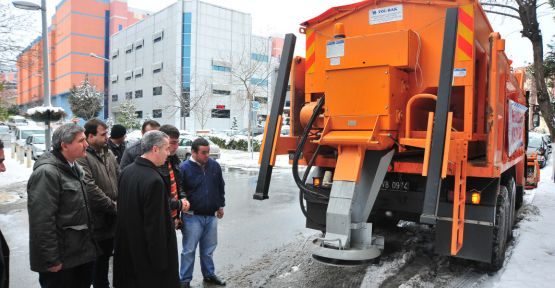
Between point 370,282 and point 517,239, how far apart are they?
3.07 m

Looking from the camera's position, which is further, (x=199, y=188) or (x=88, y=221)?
(x=199, y=188)

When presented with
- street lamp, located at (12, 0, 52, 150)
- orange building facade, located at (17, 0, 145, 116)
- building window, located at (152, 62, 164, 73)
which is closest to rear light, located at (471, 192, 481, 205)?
street lamp, located at (12, 0, 52, 150)

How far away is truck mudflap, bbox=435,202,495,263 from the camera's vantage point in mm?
4484

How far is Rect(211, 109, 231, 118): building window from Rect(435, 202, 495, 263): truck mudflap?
4551 centimetres

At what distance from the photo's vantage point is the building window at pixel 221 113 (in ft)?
162

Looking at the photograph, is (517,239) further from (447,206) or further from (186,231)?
(186,231)

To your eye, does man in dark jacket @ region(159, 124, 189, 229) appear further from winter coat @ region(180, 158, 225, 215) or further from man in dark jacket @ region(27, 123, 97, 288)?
man in dark jacket @ region(27, 123, 97, 288)

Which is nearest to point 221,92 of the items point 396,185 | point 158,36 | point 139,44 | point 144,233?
point 158,36

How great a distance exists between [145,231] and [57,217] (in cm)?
66

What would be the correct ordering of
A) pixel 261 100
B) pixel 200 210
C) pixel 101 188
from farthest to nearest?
pixel 261 100
pixel 200 210
pixel 101 188

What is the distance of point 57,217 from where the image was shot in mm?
3057

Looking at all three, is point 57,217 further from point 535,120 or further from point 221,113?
point 221,113

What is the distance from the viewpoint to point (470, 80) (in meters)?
A: 4.28

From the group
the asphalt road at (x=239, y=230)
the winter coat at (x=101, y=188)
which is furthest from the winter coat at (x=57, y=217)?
the asphalt road at (x=239, y=230)
